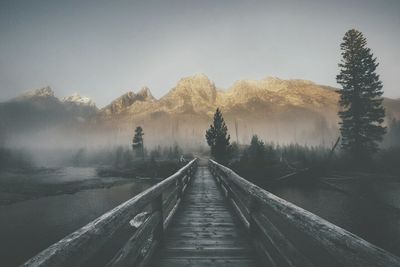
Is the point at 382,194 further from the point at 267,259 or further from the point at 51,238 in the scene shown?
the point at 51,238

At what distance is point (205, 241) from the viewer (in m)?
4.29

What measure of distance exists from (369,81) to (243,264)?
33209mm

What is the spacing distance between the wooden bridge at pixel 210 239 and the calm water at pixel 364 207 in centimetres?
1322

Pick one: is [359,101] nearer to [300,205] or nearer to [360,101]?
[360,101]

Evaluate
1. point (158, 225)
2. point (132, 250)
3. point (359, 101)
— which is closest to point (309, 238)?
point (132, 250)

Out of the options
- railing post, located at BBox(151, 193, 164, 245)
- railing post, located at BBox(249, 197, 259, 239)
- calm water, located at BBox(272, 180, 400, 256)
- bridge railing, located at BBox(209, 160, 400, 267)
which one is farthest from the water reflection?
calm water, located at BBox(272, 180, 400, 256)

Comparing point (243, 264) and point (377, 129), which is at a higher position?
point (377, 129)

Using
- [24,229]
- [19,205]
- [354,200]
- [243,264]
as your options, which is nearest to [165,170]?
[19,205]

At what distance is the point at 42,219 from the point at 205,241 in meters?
32.4

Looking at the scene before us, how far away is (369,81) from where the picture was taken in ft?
90.6

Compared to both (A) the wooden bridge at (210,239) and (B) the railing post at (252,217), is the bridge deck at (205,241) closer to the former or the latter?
(A) the wooden bridge at (210,239)

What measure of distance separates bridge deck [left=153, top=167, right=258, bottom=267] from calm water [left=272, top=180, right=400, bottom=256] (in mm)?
12534

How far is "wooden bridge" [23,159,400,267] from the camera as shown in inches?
54.5

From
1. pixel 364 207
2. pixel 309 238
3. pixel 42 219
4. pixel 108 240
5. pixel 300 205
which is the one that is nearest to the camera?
pixel 108 240
